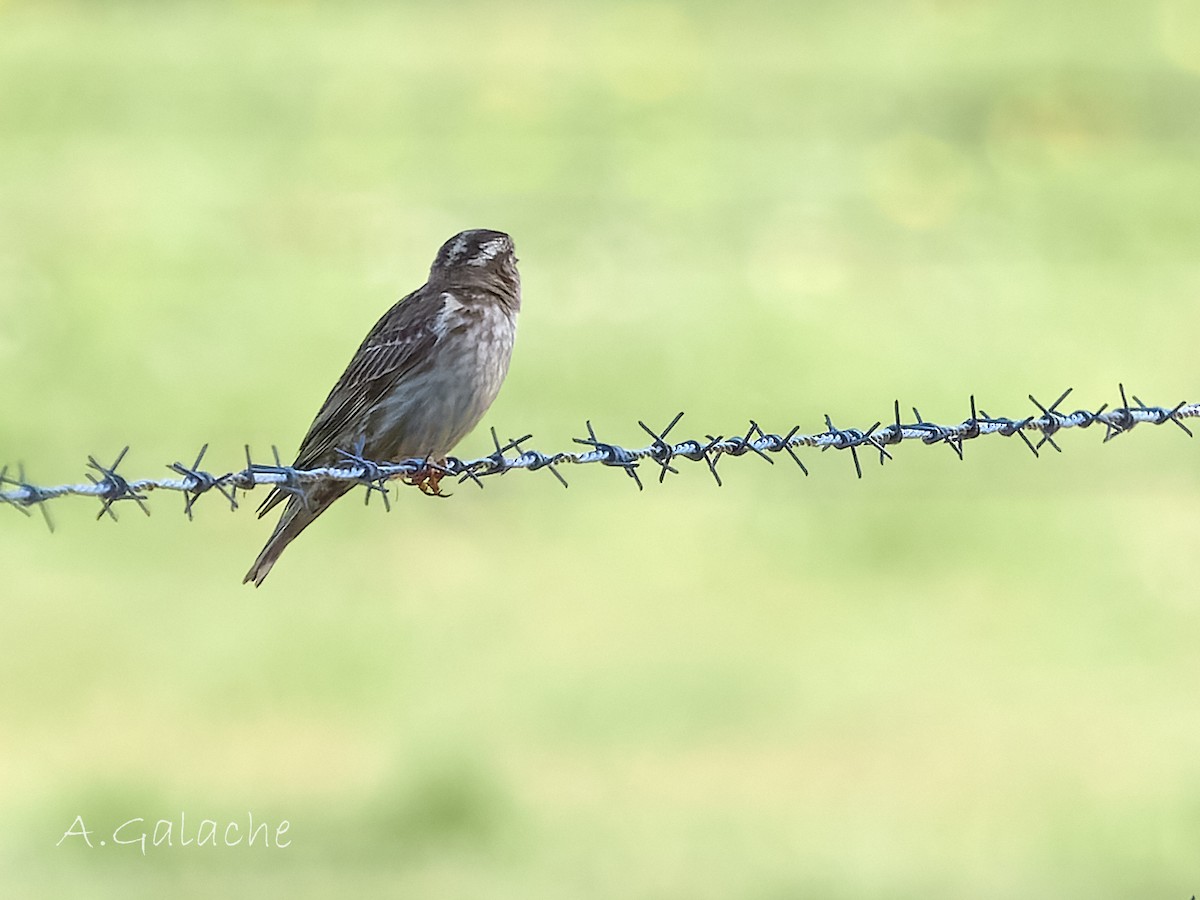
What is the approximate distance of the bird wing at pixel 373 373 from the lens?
340 inches

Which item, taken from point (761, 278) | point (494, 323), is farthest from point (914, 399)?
point (494, 323)

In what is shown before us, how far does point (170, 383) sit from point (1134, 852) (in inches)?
382

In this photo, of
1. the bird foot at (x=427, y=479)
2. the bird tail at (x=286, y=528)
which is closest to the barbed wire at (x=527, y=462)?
the bird foot at (x=427, y=479)

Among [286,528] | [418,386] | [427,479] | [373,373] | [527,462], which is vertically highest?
[373,373]

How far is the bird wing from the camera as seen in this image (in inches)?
340

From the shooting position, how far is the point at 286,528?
27.0 ft

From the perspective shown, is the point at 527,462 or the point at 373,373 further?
the point at 373,373

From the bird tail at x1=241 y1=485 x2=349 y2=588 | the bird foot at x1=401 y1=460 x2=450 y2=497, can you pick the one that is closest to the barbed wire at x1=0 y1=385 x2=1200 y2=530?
the bird foot at x1=401 y1=460 x2=450 y2=497

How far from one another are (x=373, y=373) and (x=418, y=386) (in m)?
0.27

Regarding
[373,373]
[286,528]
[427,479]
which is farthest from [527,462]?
[373,373]

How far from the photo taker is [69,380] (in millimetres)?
18406

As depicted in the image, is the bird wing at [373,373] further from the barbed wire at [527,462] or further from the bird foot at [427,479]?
the bird foot at [427,479]

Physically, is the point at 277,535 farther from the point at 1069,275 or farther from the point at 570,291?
the point at 1069,275

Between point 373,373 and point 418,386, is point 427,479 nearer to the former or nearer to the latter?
point 418,386
